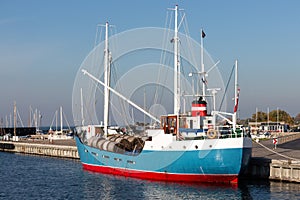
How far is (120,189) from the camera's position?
147 feet

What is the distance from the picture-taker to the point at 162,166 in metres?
46.9

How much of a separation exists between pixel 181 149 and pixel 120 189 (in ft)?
21.6

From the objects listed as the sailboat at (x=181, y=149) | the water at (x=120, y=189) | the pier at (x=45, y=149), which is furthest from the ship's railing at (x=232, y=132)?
the pier at (x=45, y=149)

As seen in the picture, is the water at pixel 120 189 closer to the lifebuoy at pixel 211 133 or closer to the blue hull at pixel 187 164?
the blue hull at pixel 187 164

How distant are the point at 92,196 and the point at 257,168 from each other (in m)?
16.3

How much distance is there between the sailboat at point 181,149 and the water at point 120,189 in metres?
1.17

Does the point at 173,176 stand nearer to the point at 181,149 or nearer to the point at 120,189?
the point at 181,149

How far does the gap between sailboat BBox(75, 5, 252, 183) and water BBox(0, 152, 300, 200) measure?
1167mm

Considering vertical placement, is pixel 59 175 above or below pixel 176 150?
below

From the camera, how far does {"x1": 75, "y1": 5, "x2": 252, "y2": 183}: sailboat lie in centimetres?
4288

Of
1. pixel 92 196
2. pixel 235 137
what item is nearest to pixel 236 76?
pixel 235 137

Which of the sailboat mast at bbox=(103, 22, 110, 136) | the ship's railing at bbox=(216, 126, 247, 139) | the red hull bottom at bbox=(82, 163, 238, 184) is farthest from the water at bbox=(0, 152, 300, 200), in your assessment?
the sailboat mast at bbox=(103, 22, 110, 136)

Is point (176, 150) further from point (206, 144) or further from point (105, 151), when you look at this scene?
point (105, 151)

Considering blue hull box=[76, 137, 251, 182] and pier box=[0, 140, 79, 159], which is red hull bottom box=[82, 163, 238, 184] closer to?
blue hull box=[76, 137, 251, 182]
